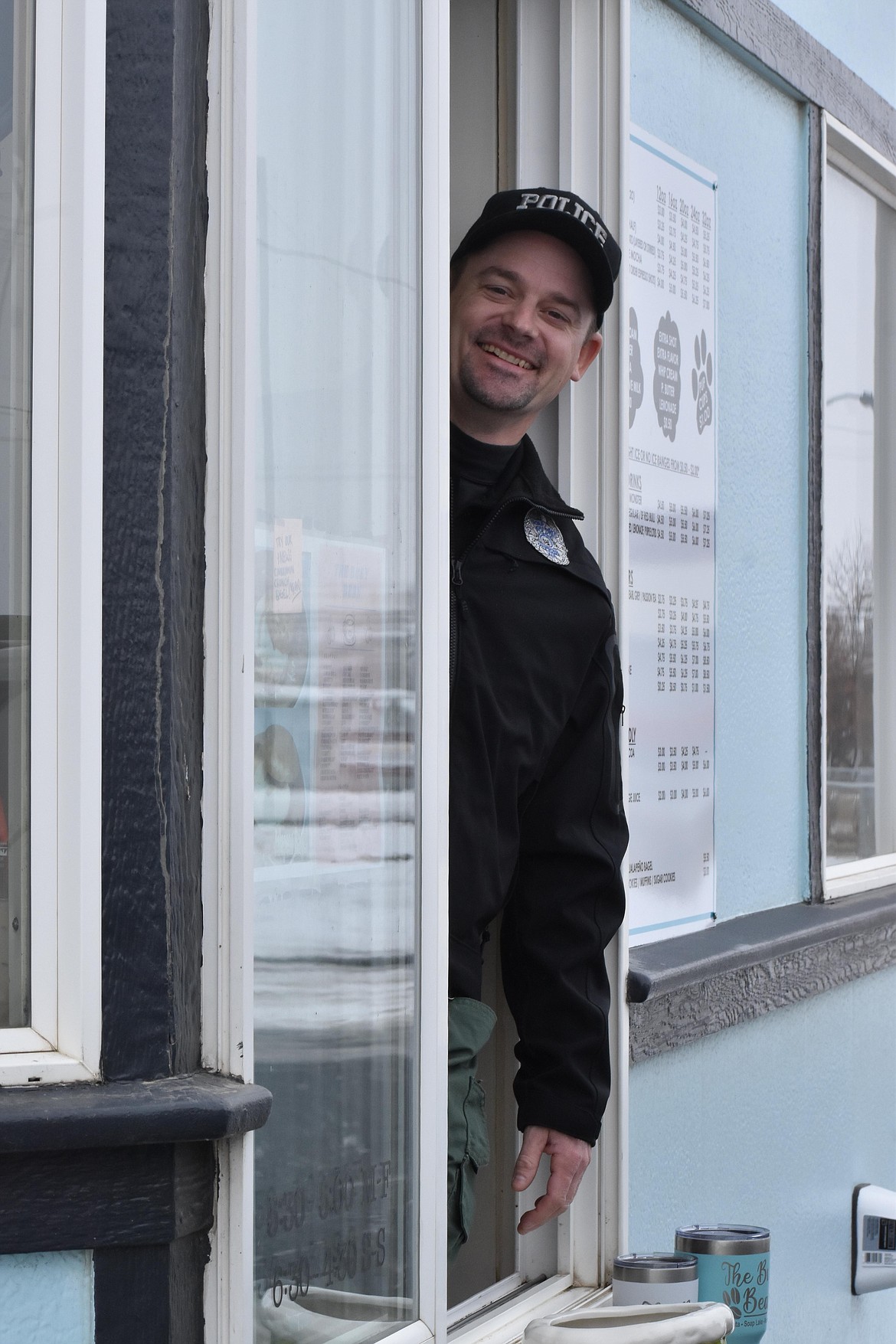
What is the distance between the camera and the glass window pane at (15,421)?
1.39 metres

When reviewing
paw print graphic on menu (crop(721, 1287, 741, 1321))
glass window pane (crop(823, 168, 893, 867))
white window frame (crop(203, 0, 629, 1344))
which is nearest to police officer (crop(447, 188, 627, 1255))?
white window frame (crop(203, 0, 629, 1344))

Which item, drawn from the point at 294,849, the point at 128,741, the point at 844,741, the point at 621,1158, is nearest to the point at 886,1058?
the point at 844,741

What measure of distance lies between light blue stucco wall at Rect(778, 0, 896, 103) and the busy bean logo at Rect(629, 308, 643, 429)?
1092mm

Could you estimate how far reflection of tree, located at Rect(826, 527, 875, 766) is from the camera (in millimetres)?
3730

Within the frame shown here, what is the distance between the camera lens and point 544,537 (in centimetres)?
228

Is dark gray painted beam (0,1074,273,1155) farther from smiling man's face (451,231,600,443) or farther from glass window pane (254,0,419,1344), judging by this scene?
smiling man's face (451,231,600,443)

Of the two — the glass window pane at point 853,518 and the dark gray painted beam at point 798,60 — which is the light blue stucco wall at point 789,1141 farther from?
the dark gray painted beam at point 798,60

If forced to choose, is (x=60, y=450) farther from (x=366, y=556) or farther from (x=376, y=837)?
(x=376, y=837)

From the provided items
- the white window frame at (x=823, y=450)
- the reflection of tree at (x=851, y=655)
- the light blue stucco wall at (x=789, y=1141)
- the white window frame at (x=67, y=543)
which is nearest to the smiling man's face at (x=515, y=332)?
the white window frame at (x=67, y=543)

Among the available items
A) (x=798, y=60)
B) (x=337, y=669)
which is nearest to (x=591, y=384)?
(x=337, y=669)

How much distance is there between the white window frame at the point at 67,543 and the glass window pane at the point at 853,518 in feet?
8.07

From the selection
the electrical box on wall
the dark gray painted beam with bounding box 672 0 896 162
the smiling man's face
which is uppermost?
the dark gray painted beam with bounding box 672 0 896 162

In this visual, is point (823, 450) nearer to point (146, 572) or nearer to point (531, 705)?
Answer: point (531, 705)

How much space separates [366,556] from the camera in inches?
66.9
